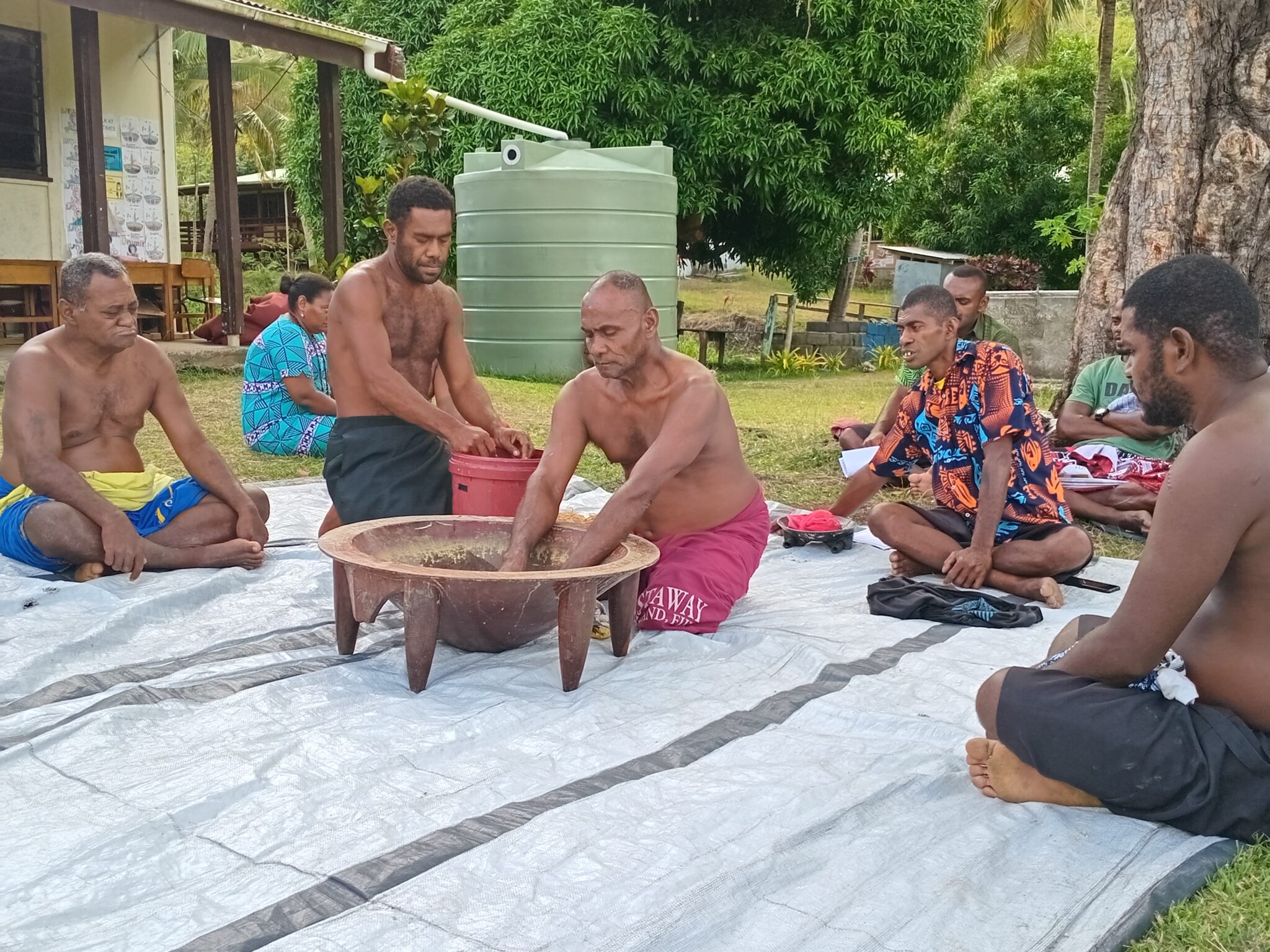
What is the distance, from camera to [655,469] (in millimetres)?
3604

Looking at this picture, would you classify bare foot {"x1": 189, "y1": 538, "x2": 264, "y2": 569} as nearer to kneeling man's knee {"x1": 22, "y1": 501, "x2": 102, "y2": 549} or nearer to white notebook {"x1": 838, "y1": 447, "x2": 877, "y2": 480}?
kneeling man's knee {"x1": 22, "y1": 501, "x2": 102, "y2": 549}

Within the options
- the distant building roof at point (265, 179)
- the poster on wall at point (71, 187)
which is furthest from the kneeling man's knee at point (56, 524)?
the distant building roof at point (265, 179)

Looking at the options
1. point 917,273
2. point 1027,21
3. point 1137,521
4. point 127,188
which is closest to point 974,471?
point 1137,521

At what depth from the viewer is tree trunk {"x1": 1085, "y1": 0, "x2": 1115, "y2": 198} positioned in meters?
13.6

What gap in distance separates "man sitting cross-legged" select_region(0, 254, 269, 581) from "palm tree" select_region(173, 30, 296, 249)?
72.4 ft

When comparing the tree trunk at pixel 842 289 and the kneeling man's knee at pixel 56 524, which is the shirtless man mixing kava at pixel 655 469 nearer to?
the kneeling man's knee at pixel 56 524

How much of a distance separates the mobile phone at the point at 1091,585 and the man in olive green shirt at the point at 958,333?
3.35 ft

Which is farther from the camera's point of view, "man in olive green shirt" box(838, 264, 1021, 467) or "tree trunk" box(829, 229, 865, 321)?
"tree trunk" box(829, 229, 865, 321)

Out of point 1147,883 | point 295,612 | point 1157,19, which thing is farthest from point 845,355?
point 1147,883

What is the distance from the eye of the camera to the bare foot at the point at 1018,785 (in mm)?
2617

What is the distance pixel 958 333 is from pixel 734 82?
34.6 feet

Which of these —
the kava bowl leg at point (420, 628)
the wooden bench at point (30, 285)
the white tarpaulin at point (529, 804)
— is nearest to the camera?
the white tarpaulin at point (529, 804)

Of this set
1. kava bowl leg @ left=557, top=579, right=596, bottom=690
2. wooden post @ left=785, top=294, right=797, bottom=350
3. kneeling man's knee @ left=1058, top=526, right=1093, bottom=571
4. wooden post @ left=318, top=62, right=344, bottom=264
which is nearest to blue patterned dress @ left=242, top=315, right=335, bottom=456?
kava bowl leg @ left=557, top=579, right=596, bottom=690

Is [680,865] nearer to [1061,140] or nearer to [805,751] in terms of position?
[805,751]
